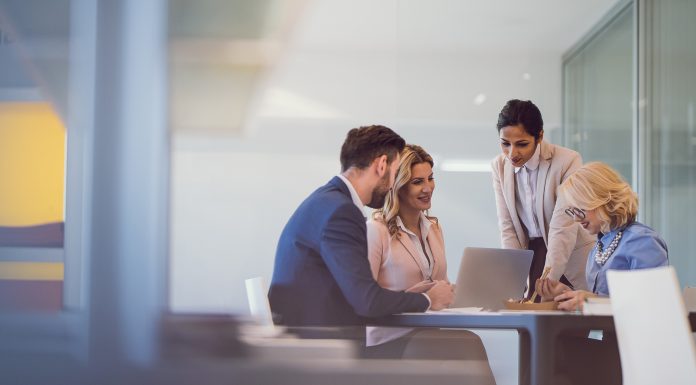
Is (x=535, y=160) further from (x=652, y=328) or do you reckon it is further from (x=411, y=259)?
(x=652, y=328)

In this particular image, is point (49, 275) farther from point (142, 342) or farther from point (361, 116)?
point (361, 116)

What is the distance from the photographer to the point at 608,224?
352 cm

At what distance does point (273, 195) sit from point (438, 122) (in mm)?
1599

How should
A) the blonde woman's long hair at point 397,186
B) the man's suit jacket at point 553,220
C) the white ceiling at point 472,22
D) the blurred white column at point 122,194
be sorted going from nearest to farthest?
the blurred white column at point 122,194 < the blonde woman's long hair at point 397,186 < the man's suit jacket at point 553,220 < the white ceiling at point 472,22

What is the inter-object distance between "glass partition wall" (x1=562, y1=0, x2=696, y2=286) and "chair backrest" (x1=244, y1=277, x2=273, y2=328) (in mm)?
3180

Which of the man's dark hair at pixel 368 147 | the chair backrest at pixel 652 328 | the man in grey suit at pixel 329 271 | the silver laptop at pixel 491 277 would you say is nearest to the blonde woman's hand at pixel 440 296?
the man in grey suit at pixel 329 271

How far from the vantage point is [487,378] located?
3.71m

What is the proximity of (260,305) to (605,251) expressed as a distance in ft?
4.25

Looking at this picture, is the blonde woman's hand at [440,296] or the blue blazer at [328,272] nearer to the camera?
the blue blazer at [328,272]

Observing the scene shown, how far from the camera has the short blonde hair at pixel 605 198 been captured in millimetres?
3498

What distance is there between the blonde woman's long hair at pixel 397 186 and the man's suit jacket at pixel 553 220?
57 cm

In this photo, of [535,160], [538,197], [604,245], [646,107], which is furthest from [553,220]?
[646,107]

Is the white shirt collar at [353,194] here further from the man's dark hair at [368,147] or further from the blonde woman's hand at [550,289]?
the blonde woman's hand at [550,289]

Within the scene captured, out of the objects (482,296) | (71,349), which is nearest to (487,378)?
(482,296)
